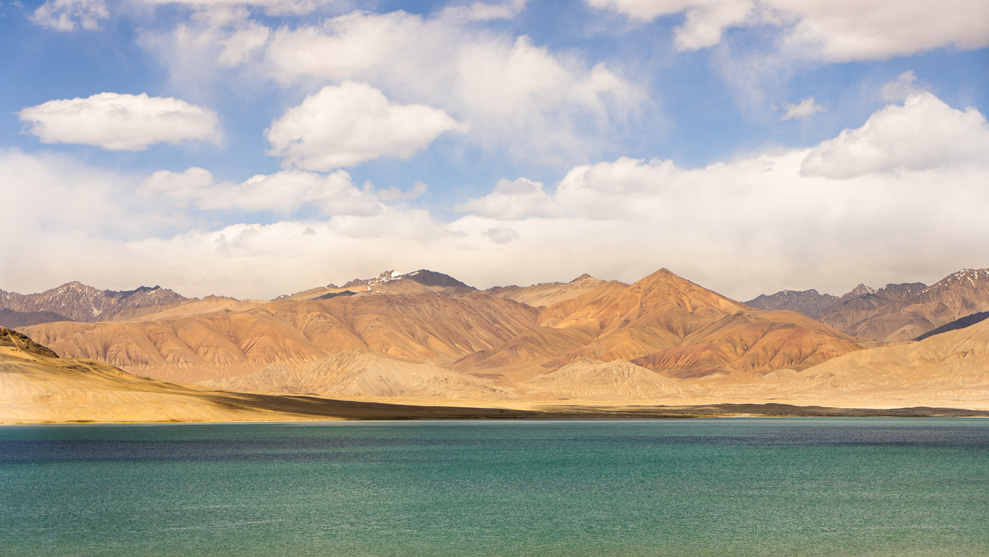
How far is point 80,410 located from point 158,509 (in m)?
86.8

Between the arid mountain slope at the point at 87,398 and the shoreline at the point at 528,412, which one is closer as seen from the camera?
the arid mountain slope at the point at 87,398

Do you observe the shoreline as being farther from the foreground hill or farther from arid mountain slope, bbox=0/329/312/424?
arid mountain slope, bbox=0/329/312/424

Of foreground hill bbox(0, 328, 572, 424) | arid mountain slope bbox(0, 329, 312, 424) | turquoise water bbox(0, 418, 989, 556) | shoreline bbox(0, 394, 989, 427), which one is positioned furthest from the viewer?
shoreline bbox(0, 394, 989, 427)

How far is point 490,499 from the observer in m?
44.0

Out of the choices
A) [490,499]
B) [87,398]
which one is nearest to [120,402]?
[87,398]

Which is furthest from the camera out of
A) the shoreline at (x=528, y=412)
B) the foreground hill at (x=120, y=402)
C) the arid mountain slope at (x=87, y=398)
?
the shoreline at (x=528, y=412)

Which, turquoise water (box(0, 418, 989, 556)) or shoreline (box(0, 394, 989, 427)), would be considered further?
shoreline (box(0, 394, 989, 427))

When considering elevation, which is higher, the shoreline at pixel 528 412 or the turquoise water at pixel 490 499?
the turquoise water at pixel 490 499

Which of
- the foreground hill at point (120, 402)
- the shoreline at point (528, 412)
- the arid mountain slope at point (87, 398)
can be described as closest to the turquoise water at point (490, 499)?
the arid mountain slope at point (87, 398)

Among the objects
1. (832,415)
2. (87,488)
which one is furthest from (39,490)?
(832,415)

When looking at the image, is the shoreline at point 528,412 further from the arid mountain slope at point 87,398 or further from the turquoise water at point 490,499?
the turquoise water at point 490,499

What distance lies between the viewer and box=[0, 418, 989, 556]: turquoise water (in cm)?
3253

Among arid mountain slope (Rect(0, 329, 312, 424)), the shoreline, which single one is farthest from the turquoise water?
the shoreline

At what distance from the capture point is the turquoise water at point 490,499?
107ft
